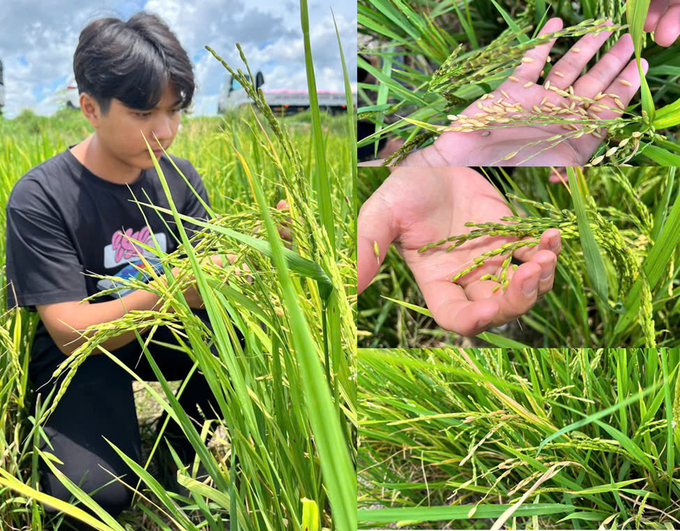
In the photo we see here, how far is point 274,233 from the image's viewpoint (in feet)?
1.11

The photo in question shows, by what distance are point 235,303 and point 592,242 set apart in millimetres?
443

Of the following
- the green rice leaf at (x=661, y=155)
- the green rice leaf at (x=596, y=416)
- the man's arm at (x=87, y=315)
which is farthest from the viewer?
the man's arm at (x=87, y=315)

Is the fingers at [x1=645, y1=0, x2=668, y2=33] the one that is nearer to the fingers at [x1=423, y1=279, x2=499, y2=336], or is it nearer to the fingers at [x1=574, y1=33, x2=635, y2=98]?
the fingers at [x1=574, y1=33, x2=635, y2=98]

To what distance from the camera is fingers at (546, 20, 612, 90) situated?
0.77 metres

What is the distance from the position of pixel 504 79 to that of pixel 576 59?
0.37ft

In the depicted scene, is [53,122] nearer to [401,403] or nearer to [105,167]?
[105,167]

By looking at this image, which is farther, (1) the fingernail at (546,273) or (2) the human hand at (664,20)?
(2) the human hand at (664,20)

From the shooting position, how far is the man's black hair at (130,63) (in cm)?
109

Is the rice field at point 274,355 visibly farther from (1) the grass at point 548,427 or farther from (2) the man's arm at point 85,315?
(2) the man's arm at point 85,315

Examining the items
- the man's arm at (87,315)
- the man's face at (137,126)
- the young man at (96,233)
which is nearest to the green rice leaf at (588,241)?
the man's arm at (87,315)

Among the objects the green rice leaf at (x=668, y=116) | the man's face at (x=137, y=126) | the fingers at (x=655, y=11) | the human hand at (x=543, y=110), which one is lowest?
the green rice leaf at (x=668, y=116)

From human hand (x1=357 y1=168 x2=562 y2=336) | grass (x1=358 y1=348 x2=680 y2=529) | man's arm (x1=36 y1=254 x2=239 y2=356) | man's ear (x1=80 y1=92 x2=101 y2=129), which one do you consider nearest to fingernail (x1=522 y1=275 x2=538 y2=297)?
human hand (x1=357 y1=168 x2=562 y2=336)

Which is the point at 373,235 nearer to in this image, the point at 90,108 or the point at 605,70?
the point at 605,70

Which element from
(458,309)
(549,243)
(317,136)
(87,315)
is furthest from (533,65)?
(87,315)
